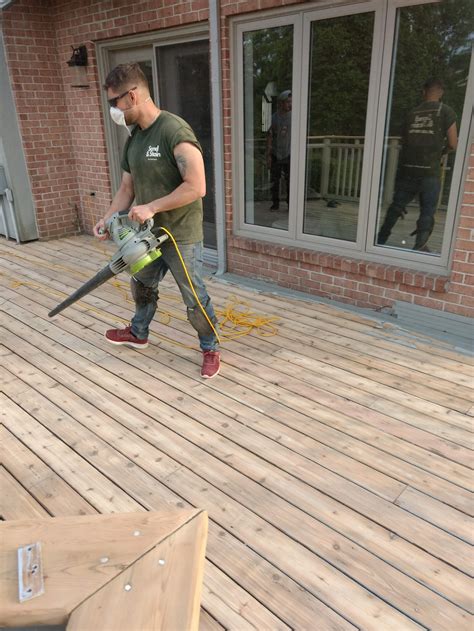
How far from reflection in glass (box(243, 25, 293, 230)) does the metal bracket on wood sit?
344 centimetres

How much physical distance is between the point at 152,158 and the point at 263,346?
1386 mm

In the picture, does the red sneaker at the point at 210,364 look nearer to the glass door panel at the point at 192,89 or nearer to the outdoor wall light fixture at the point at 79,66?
the glass door panel at the point at 192,89

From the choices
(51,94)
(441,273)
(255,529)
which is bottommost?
(255,529)

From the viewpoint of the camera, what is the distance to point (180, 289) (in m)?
2.65

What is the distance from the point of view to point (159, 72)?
15.1 ft

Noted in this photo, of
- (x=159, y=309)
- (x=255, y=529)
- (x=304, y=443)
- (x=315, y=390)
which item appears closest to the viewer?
(x=255, y=529)

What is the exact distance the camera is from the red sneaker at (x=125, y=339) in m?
3.16

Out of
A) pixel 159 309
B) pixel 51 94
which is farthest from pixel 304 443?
pixel 51 94

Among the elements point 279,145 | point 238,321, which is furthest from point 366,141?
point 238,321

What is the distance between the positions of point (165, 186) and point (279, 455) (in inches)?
58.1

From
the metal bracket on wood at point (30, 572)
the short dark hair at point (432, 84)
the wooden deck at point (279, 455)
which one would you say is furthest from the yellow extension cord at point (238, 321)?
the metal bracket on wood at point (30, 572)

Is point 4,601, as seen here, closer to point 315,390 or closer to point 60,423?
point 60,423

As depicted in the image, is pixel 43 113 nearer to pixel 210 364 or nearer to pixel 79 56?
pixel 79 56

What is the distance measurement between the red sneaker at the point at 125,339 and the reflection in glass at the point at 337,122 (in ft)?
5.63
